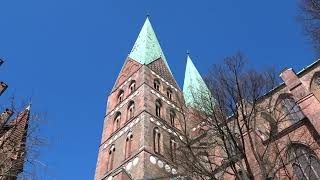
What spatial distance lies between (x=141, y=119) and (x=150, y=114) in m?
1.16

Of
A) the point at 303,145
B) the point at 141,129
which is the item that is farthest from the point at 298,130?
the point at 141,129

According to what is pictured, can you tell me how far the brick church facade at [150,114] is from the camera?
58.9 ft

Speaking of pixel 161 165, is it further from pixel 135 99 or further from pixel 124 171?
pixel 135 99

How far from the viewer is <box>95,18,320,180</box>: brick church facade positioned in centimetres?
1794

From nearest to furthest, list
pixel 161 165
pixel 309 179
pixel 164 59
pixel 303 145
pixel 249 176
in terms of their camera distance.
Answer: pixel 249 176 → pixel 309 179 → pixel 303 145 → pixel 161 165 → pixel 164 59

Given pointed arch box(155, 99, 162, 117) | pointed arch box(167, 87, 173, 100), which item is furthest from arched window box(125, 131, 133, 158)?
pointed arch box(167, 87, 173, 100)

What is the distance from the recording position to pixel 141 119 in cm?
2589

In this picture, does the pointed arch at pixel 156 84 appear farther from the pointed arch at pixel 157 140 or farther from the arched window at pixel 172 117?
the pointed arch at pixel 157 140

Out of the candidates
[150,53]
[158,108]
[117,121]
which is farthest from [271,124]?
[150,53]

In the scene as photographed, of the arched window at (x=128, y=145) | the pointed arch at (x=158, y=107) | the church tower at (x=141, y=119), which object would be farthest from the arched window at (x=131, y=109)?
the arched window at (x=128, y=145)

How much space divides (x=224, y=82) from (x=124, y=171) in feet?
35.7

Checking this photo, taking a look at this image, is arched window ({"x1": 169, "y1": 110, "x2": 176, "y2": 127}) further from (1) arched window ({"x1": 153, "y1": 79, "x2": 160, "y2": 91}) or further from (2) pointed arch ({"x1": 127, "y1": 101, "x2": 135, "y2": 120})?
(2) pointed arch ({"x1": 127, "y1": 101, "x2": 135, "y2": 120})

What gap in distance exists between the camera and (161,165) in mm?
23031

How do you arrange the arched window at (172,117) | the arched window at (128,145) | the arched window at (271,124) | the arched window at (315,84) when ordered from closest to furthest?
1. the arched window at (271,124)
2. the arched window at (315,84)
3. the arched window at (128,145)
4. the arched window at (172,117)
